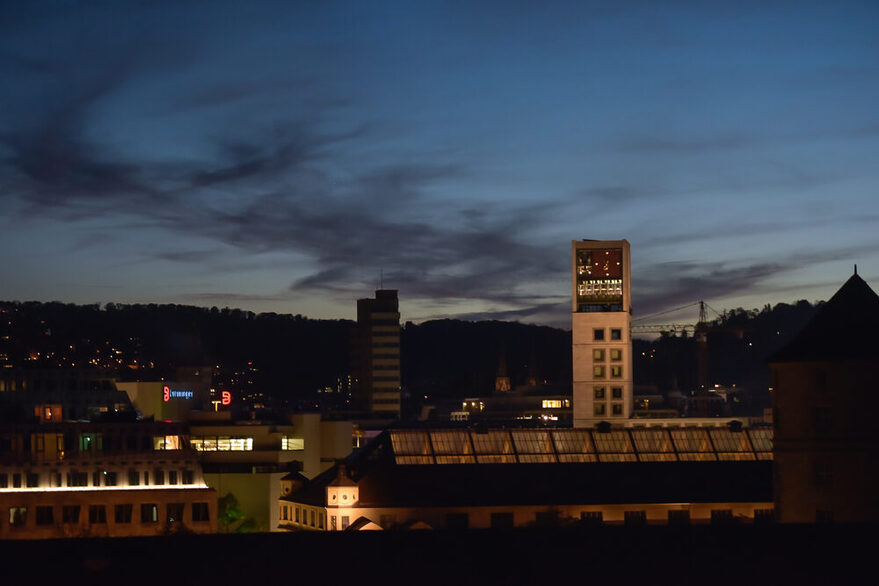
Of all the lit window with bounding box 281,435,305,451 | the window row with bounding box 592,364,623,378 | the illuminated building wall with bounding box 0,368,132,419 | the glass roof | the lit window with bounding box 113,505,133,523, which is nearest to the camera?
the glass roof

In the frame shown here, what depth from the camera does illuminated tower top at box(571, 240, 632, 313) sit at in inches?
6639

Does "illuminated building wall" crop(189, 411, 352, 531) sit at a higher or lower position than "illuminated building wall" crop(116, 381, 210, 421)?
lower

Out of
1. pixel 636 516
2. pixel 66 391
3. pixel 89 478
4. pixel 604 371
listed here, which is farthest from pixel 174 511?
pixel 604 371

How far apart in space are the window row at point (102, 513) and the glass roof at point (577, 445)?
23476 millimetres

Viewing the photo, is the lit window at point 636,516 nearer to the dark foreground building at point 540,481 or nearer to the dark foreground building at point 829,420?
the dark foreground building at point 540,481

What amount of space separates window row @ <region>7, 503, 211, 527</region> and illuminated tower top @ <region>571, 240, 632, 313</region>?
65844 mm

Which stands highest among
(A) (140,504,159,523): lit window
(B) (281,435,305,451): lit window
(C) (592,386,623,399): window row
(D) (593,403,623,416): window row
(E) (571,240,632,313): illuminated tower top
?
(E) (571,240,632,313): illuminated tower top

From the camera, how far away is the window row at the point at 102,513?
116 m

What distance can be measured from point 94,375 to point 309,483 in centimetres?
5774

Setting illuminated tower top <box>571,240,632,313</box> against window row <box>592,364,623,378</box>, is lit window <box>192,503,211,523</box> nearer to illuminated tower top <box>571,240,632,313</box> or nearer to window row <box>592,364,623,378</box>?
illuminated tower top <box>571,240,632,313</box>

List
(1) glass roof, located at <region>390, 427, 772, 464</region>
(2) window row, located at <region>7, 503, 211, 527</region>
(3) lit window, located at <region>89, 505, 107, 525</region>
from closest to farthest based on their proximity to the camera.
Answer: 1. (1) glass roof, located at <region>390, 427, 772, 464</region>
2. (2) window row, located at <region>7, 503, 211, 527</region>
3. (3) lit window, located at <region>89, 505, 107, 525</region>

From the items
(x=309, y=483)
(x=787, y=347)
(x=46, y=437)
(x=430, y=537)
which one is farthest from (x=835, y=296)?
(x=46, y=437)

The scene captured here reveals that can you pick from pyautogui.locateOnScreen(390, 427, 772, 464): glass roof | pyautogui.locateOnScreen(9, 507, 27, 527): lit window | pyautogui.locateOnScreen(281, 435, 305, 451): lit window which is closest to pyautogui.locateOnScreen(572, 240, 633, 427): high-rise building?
pyautogui.locateOnScreen(281, 435, 305, 451): lit window

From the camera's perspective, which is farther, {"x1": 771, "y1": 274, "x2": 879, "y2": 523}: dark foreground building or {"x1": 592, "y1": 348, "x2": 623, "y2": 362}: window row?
{"x1": 592, "y1": 348, "x2": 623, "y2": 362}: window row
